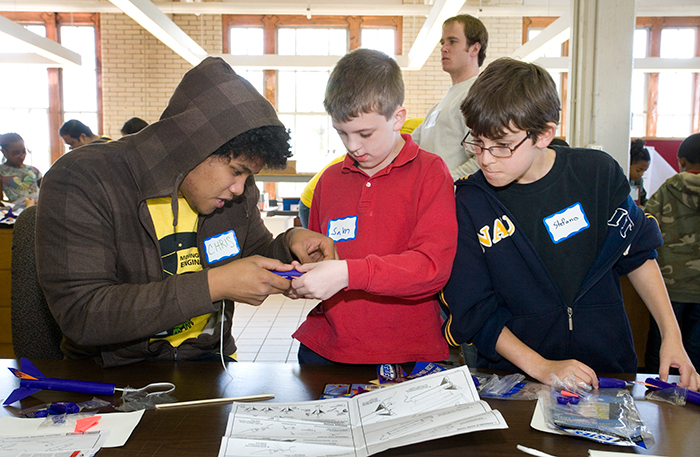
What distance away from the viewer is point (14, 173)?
5.76 metres

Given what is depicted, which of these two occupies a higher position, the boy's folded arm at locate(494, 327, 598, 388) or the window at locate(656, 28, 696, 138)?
the window at locate(656, 28, 696, 138)

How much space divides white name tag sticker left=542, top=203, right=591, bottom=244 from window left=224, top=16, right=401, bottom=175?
27.8ft

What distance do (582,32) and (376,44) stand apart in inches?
263

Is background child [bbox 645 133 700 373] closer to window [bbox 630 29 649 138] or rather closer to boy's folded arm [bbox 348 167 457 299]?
boy's folded arm [bbox 348 167 457 299]

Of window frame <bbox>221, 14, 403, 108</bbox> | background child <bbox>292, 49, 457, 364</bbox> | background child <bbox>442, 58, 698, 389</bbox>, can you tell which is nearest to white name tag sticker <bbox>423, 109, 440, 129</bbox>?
background child <bbox>292, 49, 457, 364</bbox>

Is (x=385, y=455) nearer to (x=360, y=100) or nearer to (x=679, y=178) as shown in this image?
(x=360, y=100)

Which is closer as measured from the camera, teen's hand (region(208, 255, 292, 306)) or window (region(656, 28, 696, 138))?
teen's hand (region(208, 255, 292, 306))

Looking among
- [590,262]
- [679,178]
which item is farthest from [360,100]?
[679,178]

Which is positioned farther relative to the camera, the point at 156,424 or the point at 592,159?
the point at 592,159

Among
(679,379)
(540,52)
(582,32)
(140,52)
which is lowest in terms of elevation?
(679,379)

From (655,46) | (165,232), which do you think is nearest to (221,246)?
(165,232)

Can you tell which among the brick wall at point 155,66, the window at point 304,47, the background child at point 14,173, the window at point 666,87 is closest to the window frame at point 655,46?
the window at point 666,87

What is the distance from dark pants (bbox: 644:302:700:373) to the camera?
2.55 meters

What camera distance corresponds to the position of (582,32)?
136 inches
